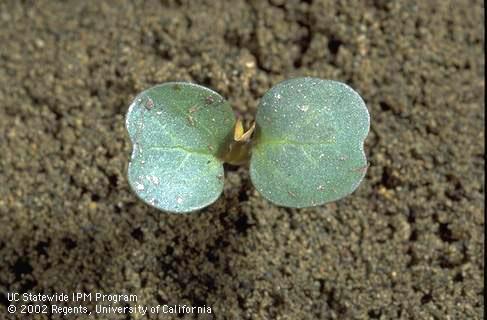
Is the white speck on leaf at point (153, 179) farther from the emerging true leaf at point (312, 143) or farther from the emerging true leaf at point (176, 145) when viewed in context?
the emerging true leaf at point (312, 143)

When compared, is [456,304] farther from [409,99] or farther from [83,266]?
[83,266]

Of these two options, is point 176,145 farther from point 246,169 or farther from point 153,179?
point 246,169

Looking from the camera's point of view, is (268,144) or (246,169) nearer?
(268,144)

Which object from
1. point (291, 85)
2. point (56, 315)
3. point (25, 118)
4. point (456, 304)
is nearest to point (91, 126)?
point (25, 118)

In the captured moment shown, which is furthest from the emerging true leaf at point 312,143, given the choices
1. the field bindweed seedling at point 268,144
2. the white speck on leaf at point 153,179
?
the white speck on leaf at point 153,179

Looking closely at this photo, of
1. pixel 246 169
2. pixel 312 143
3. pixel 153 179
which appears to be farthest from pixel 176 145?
pixel 246 169

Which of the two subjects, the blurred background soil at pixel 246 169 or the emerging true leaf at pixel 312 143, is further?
the blurred background soil at pixel 246 169

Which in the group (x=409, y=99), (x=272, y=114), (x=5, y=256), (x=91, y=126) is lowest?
(x=5, y=256)
